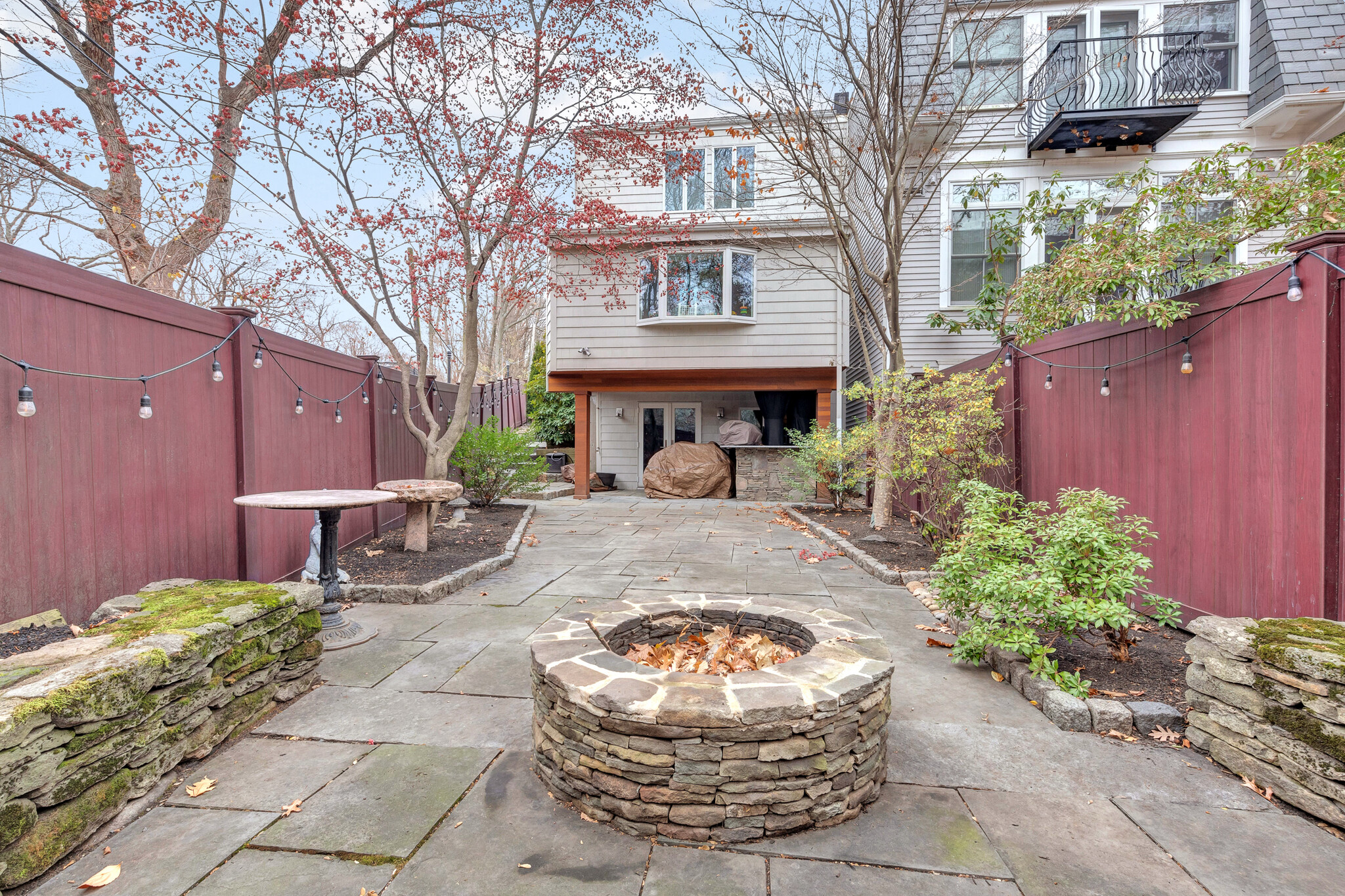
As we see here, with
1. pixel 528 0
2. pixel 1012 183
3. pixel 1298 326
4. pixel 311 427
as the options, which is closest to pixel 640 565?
pixel 311 427

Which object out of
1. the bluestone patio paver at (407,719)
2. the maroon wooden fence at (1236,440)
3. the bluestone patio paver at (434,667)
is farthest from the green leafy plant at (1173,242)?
the bluestone patio paver at (434,667)

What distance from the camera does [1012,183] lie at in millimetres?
8578

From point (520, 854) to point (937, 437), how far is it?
186 inches

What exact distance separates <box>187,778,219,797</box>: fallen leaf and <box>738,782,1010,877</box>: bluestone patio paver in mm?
1943

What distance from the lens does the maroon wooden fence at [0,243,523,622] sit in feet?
9.19

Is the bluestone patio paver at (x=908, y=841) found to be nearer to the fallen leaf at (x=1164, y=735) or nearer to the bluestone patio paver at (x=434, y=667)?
the fallen leaf at (x=1164, y=735)

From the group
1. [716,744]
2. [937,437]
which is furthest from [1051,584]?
[937,437]

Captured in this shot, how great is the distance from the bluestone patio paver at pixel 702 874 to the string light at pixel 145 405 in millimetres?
3497

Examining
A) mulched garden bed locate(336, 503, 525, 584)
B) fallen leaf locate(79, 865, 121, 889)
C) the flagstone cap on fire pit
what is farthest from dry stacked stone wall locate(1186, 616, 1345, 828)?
mulched garden bed locate(336, 503, 525, 584)

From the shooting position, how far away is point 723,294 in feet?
32.0

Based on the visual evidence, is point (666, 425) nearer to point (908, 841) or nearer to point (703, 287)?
point (703, 287)

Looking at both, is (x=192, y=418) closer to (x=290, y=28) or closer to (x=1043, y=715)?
(x=290, y=28)

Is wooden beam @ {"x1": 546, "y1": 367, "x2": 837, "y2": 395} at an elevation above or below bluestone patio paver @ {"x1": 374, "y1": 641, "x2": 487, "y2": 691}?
above

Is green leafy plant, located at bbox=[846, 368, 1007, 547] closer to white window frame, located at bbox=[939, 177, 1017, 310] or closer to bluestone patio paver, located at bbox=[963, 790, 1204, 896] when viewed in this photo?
white window frame, located at bbox=[939, 177, 1017, 310]
